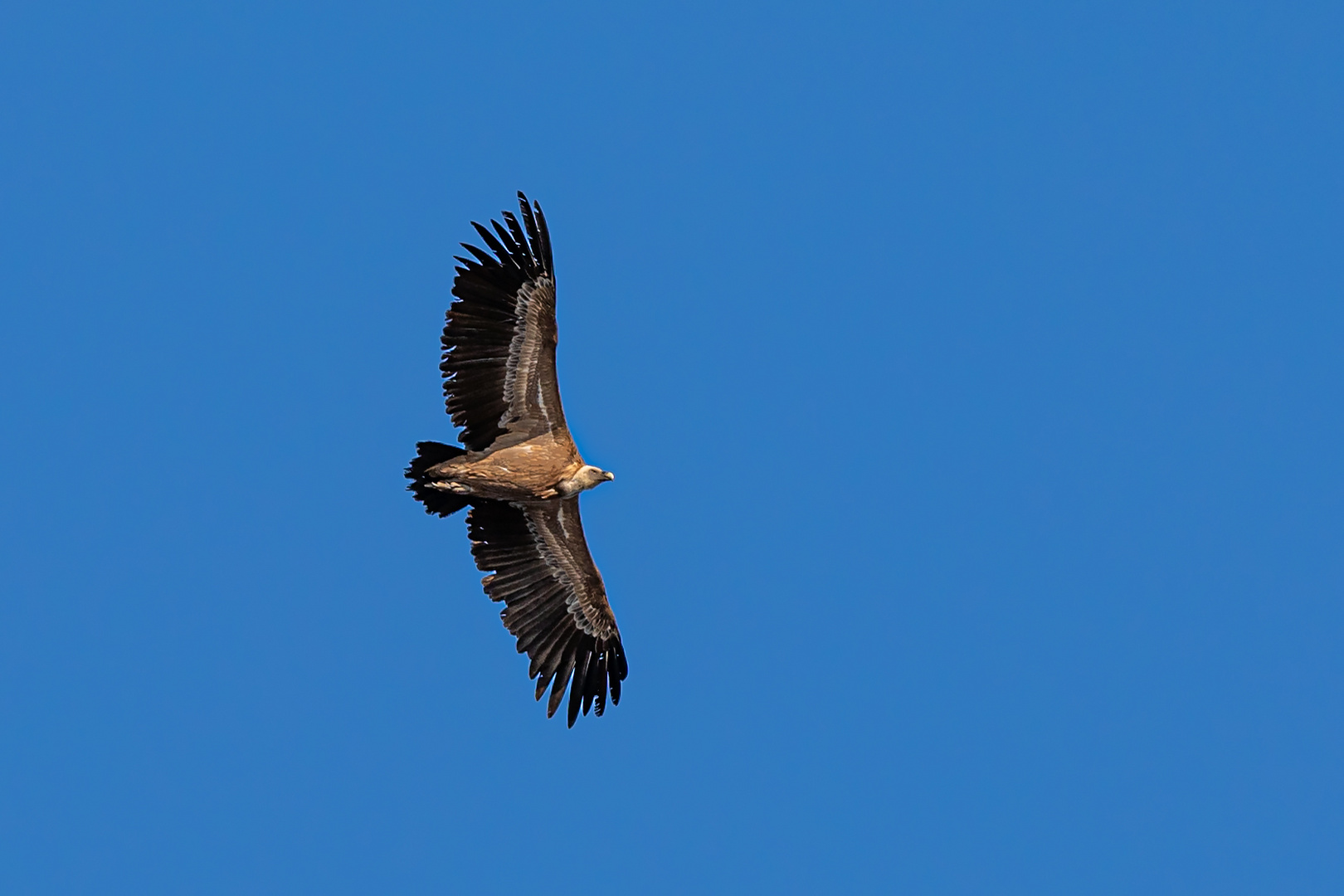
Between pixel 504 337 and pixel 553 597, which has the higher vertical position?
pixel 504 337

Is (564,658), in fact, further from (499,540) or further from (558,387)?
(558,387)

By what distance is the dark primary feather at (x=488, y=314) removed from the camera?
25.1 metres

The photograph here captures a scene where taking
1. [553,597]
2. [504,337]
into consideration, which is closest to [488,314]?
[504,337]

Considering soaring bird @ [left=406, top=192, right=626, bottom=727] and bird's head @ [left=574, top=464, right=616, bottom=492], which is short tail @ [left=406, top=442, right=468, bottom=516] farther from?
bird's head @ [left=574, top=464, right=616, bottom=492]

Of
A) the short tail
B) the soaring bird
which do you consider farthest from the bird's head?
the short tail

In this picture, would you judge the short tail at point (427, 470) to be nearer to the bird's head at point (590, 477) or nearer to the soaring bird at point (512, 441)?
the soaring bird at point (512, 441)

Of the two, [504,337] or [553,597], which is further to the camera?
[553,597]

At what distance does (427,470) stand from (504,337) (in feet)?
7.08

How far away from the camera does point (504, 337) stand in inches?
998

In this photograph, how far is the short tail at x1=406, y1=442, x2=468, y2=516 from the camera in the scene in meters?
25.3

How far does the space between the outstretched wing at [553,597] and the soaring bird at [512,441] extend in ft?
0.06

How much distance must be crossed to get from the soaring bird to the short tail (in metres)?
0.01

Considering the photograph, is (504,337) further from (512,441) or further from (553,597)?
(553,597)

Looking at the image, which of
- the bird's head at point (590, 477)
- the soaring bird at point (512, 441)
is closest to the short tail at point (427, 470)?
the soaring bird at point (512, 441)
